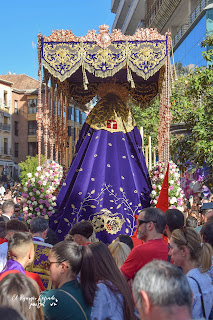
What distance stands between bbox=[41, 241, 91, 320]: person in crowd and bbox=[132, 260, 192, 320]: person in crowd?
1130 mm

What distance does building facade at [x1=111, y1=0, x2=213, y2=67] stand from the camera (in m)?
23.8

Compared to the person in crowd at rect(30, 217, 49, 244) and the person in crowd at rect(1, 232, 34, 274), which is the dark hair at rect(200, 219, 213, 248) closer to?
the person in crowd at rect(1, 232, 34, 274)

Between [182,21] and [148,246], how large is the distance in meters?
29.3

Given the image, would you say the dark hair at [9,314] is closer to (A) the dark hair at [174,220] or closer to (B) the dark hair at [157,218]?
(B) the dark hair at [157,218]

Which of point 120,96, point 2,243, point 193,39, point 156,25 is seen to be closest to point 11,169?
point 156,25

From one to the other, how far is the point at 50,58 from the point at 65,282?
23.2ft

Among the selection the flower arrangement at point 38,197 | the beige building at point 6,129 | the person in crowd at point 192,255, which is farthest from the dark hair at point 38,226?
the beige building at point 6,129

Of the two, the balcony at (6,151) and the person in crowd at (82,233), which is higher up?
the balcony at (6,151)

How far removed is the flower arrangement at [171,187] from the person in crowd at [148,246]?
4.92 metres

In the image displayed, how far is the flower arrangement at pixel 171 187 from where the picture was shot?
9711mm

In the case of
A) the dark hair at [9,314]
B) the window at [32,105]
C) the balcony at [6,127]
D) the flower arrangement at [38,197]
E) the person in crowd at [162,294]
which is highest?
the window at [32,105]

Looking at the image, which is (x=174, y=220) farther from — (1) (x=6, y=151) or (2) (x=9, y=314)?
(1) (x=6, y=151)

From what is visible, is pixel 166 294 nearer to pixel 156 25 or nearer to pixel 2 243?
pixel 2 243

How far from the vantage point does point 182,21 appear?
3141 centimetres
